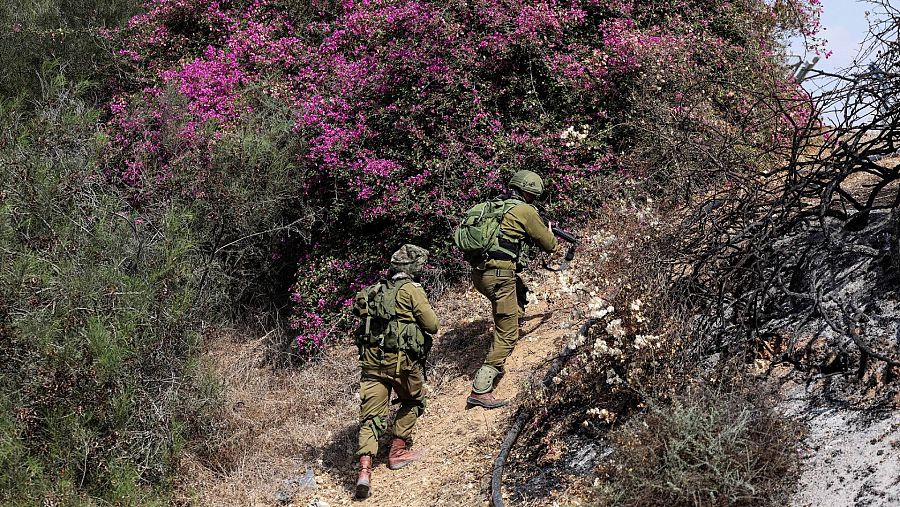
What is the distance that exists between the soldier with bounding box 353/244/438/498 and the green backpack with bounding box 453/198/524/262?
509mm

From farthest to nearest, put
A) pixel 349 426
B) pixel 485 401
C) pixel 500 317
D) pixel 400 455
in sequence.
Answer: pixel 349 426
pixel 500 317
pixel 485 401
pixel 400 455

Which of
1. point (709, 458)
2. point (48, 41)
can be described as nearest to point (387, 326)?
point (709, 458)

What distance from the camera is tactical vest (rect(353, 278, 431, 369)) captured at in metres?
7.21

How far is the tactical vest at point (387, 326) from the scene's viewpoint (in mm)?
7215

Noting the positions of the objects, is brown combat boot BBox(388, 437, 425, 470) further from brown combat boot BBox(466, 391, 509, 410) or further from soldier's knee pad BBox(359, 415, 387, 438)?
brown combat boot BBox(466, 391, 509, 410)

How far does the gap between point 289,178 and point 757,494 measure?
7186 millimetres

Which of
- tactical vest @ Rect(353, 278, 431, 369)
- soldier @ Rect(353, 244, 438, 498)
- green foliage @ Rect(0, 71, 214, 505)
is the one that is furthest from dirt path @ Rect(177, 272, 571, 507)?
tactical vest @ Rect(353, 278, 431, 369)

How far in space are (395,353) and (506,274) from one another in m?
1.24

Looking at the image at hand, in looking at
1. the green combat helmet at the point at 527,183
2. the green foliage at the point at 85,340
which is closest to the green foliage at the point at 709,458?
the green combat helmet at the point at 527,183

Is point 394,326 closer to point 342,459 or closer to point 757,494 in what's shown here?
point 342,459

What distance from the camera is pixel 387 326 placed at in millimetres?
7277

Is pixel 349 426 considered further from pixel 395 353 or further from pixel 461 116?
pixel 461 116

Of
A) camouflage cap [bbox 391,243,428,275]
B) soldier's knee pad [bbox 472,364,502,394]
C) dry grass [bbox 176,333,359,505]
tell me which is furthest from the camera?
dry grass [bbox 176,333,359,505]

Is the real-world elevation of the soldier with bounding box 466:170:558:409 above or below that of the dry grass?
above
